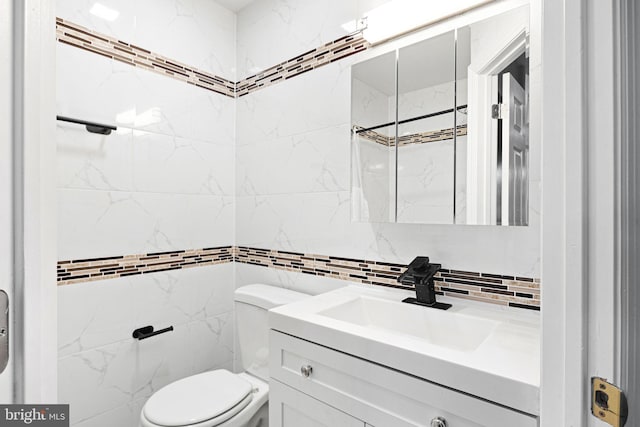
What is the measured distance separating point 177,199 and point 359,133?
100 centimetres

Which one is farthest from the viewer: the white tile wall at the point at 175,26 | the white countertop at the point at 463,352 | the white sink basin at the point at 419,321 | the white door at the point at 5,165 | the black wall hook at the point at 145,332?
the black wall hook at the point at 145,332

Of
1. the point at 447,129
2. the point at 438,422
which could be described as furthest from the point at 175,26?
the point at 438,422

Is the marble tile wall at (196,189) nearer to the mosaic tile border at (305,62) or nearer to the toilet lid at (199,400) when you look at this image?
the mosaic tile border at (305,62)

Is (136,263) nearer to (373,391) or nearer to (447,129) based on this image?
(373,391)

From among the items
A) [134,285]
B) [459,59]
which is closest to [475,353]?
[459,59]

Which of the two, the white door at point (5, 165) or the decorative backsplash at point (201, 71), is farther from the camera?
the decorative backsplash at point (201, 71)

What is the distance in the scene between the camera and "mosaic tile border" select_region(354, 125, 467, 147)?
4.04 feet

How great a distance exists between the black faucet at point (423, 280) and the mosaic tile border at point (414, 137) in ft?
1.44

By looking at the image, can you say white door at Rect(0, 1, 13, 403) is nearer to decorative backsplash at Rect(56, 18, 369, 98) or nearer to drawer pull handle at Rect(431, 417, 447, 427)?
drawer pull handle at Rect(431, 417, 447, 427)

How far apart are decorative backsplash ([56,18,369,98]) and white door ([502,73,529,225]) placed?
2.19 ft

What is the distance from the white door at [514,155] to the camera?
3.58 ft

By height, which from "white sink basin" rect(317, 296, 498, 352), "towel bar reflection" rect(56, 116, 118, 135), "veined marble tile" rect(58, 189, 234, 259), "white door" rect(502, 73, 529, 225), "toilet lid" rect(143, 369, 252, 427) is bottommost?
"toilet lid" rect(143, 369, 252, 427)

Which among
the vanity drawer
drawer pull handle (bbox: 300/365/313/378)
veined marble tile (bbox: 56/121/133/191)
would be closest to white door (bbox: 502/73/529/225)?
the vanity drawer

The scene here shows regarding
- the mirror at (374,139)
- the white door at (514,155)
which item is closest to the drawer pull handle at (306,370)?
the mirror at (374,139)
